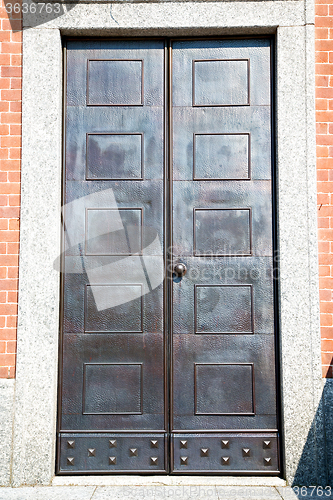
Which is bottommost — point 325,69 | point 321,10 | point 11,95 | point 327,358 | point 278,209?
point 327,358

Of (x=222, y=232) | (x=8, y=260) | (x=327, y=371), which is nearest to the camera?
(x=327, y=371)

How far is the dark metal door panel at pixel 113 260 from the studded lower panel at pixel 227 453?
19cm

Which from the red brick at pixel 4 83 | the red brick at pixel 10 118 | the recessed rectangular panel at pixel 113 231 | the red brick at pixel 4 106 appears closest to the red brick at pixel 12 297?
the recessed rectangular panel at pixel 113 231

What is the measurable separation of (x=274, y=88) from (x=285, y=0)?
0.75m

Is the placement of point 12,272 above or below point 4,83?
below

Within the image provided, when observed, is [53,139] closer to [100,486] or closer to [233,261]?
[233,261]

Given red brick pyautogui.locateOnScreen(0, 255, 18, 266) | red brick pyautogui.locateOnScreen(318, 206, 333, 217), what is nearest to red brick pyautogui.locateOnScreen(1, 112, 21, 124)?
red brick pyautogui.locateOnScreen(0, 255, 18, 266)

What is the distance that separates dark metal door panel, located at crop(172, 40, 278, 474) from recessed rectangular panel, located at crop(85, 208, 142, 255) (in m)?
0.36

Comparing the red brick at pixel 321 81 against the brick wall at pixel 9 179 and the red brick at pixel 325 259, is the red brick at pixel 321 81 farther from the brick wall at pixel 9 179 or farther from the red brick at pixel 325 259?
the brick wall at pixel 9 179

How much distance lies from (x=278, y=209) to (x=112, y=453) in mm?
2558

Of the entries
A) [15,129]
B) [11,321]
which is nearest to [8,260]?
[11,321]

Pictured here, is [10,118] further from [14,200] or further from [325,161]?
[325,161]

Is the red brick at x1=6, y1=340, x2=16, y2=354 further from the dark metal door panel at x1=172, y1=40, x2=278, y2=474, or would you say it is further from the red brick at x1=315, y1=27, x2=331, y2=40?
the red brick at x1=315, y1=27, x2=331, y2=40

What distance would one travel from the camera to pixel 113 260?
3828 mm
